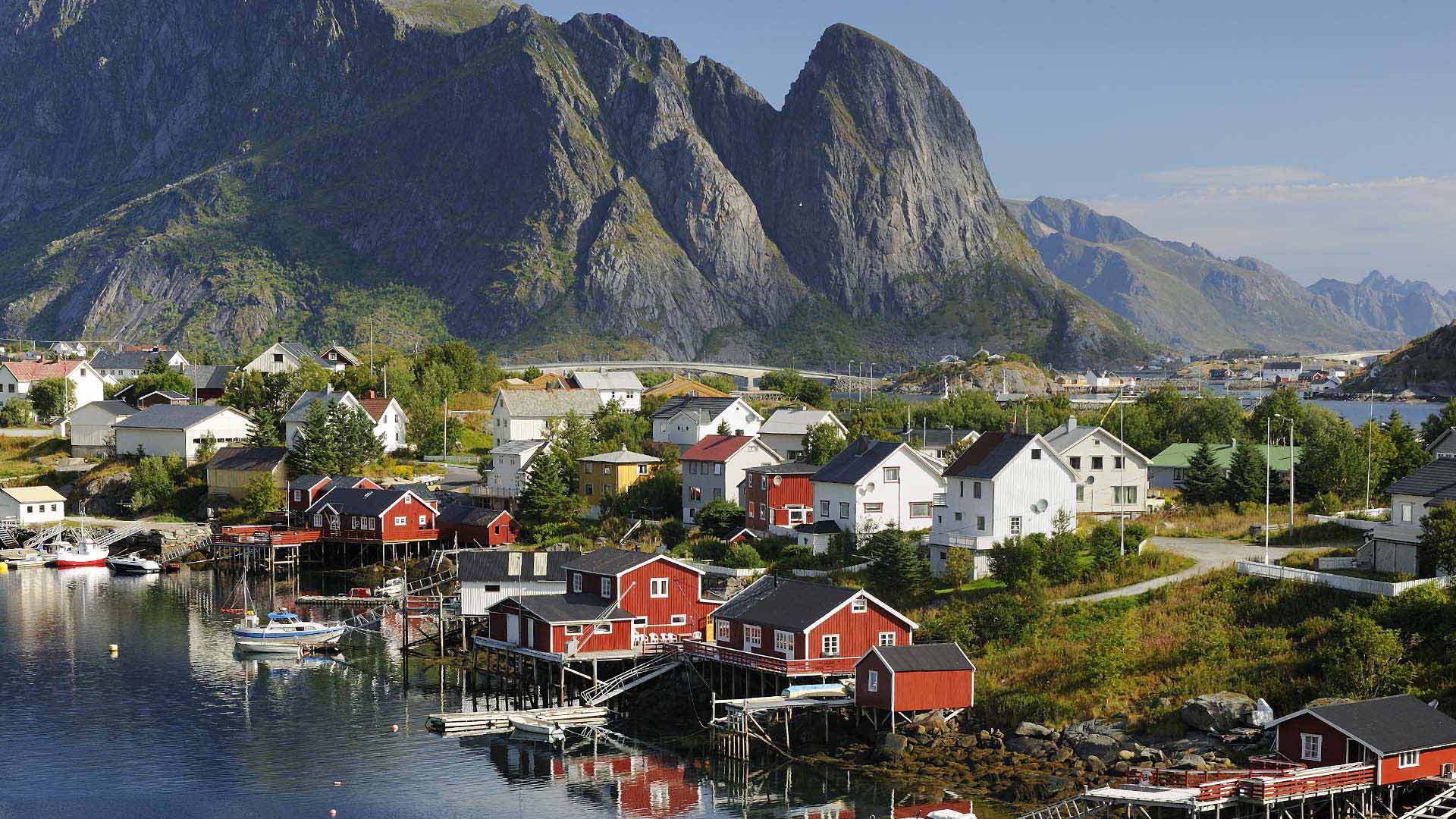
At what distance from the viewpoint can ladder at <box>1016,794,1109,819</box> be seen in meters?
38.2

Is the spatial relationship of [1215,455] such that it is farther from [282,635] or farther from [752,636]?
[282,635]

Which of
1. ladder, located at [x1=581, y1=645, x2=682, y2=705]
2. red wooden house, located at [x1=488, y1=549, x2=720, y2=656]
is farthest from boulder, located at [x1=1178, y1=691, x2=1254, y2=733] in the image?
red wooden house, located at [x1=488, y1=549, x2=720, y2=656]

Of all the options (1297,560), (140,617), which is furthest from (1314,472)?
(140,617)

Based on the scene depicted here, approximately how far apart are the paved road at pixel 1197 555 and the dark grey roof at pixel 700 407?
163ft

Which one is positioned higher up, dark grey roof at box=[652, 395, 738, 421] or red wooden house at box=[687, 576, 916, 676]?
dark grey roof at box=[652, 395, 738, 421]

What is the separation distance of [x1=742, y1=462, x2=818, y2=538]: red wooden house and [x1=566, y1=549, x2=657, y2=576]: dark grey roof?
55.1 feet

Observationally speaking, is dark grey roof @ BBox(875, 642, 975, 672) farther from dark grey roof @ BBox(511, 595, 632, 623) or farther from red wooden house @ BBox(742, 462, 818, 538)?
red wooden house @ BBox(742, 462, 818, 538)

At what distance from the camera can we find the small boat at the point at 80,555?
9025 cm

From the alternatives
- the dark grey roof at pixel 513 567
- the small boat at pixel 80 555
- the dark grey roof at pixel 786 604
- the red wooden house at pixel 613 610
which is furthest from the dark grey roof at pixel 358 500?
the dark grey roof at pixel 786 604

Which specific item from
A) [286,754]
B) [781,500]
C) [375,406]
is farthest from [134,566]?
Result: [286,754]

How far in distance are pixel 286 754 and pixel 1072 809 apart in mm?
25088

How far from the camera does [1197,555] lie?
5947 centimetres

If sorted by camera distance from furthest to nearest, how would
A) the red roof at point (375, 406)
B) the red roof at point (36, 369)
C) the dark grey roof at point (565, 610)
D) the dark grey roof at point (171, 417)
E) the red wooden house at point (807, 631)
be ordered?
1. the red roof at point (36, 369)
2. the red roof at point (375, 406)
3. the dark grey roof at point (171, 417)
4. the dark grey roof at point (565, 610)
5. the red wooden house at point (807, 631)

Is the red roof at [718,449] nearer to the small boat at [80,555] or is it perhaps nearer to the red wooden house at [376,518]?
the red wooden house at [376,518]
